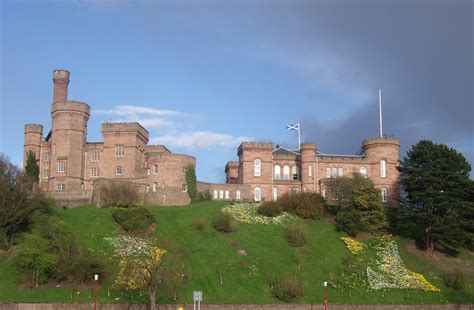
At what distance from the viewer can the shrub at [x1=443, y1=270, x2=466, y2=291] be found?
53938 millimetres

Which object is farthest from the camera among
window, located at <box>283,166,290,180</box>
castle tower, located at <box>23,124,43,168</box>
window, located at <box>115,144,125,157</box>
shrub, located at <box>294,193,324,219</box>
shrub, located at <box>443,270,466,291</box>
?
window, located at <box>283,166,290,180</box>

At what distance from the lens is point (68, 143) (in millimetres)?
78938

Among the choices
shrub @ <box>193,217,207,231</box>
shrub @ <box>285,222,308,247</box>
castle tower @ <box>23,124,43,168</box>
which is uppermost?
castle tower @ <box>23,124,43,168</box>

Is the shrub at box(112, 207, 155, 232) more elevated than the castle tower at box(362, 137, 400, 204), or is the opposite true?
the castle tower at box(362, 137, 400, 204)

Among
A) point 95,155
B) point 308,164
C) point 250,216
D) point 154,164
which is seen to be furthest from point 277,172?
point 95,155

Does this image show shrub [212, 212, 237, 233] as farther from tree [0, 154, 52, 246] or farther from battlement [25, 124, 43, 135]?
battlement [25, 124, 43, 135]

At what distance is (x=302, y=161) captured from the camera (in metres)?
82.6

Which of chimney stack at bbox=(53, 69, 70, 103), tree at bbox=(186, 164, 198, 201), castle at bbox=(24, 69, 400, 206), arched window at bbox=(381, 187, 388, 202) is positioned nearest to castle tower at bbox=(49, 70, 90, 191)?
castle at bbox=(24, 69, 400, 206)

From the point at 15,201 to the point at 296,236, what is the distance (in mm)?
26327

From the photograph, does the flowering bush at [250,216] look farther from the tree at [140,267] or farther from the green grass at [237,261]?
the tree at [140,267]

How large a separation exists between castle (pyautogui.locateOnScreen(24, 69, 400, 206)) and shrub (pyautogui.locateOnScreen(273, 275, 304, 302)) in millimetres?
26730

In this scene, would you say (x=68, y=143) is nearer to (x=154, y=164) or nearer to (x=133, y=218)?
(x=154, y=164)

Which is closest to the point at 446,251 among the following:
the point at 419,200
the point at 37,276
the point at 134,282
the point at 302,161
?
the point at 419,200

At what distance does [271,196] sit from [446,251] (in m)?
25.1
